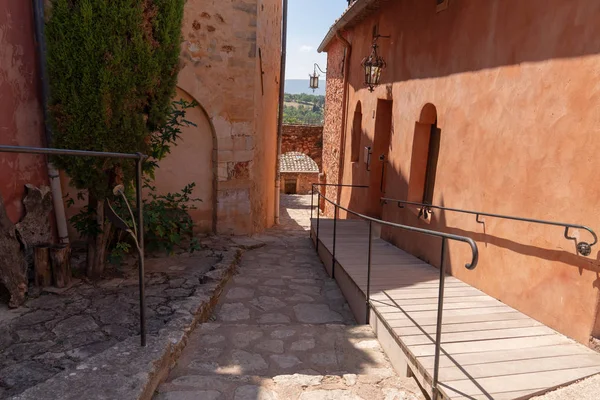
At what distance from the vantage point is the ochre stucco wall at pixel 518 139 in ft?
9.06

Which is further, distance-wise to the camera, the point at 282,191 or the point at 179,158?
the point at 282,191

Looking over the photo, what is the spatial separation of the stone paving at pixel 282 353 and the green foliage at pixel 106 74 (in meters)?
1.81

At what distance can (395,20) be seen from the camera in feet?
20.5

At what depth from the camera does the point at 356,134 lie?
925 centimetres

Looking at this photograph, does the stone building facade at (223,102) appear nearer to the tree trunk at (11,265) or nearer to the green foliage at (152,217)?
the green foliage at (152,217)

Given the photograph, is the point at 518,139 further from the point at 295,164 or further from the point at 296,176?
the point at 295,164

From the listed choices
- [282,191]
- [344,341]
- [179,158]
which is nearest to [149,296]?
[344,341]

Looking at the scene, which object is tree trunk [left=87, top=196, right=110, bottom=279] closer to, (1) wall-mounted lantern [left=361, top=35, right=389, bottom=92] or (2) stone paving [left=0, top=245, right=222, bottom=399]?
(2) stone paving [left=0, top=245, right=222, bottom=399]

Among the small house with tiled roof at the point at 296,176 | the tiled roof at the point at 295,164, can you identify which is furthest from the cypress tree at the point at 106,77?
the tiled roof at the point at 295,164

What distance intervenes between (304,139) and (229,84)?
14.2 meters

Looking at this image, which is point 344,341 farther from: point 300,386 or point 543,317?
point 543,317

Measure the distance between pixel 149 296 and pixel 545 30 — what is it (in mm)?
4032

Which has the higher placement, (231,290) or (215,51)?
(215,51)

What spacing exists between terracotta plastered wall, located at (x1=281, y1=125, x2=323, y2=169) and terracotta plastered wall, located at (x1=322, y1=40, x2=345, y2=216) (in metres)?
6.16
